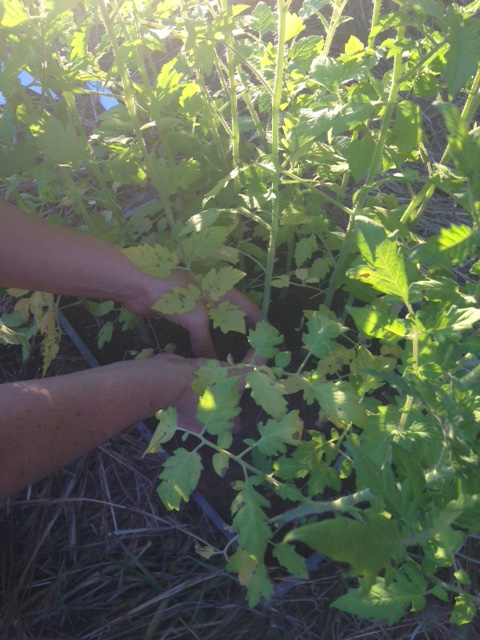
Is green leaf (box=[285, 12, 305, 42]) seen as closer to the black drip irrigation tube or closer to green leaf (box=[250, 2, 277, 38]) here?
green leaf (box=[250, 2, 277, 38])

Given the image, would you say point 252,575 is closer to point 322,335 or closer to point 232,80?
point 322,335

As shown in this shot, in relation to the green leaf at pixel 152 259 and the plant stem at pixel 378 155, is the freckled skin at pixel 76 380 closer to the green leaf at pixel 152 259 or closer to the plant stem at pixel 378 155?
the green leaf at pixel 152 259

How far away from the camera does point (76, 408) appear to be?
3.62 feet

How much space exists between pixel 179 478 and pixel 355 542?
440mm

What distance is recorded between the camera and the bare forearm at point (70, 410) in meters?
1.01

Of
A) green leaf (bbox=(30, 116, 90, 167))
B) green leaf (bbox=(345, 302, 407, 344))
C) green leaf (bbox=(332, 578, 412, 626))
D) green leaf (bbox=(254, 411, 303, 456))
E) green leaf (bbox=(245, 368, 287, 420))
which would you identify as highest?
green leaf (bbox=(30, 116, 90, 167))

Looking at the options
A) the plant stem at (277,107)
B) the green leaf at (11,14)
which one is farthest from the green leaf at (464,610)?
the green leaf at (11,14)

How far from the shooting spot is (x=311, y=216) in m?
1.21

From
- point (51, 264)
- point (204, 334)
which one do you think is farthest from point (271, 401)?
point (51, 264)

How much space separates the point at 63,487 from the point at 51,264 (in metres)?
0.61

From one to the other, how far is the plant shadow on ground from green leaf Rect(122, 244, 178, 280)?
38 centimetres

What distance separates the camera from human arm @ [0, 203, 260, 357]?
112 centimetres

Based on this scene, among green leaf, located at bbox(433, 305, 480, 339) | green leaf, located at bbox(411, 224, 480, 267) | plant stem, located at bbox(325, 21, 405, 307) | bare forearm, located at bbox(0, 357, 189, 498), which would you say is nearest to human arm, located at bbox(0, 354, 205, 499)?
bare forearm, located at bbox(0, 357, 189, 498)

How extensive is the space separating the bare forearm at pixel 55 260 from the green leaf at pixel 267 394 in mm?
423
